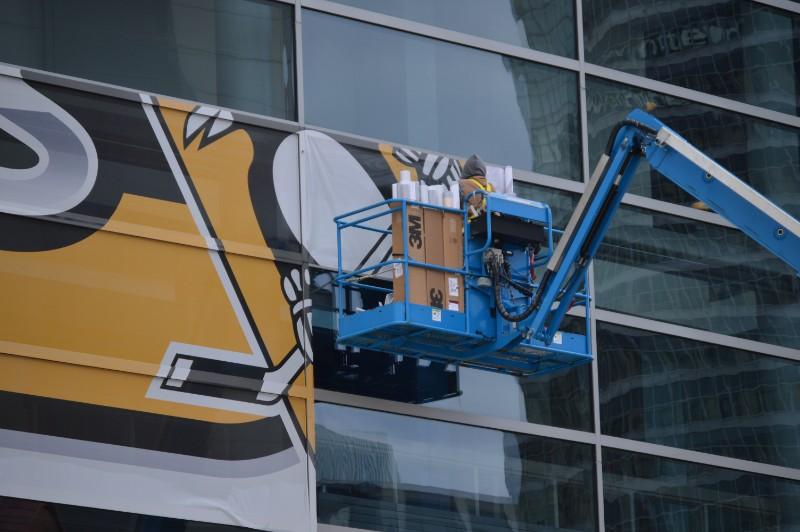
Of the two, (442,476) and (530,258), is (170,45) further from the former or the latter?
(442,476)

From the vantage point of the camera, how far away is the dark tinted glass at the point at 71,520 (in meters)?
14.0

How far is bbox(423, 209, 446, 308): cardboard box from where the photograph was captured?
15.4 metres

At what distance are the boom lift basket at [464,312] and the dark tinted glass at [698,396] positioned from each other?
8.52 feet

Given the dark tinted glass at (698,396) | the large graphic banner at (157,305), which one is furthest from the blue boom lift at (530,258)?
the dark tinted glass at (698,396)

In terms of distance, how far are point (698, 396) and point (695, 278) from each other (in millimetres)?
1557

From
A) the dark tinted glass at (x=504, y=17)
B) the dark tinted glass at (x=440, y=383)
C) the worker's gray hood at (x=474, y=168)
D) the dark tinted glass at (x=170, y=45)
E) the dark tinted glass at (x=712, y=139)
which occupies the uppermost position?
the dark tinted glass at (x=504, y=17)

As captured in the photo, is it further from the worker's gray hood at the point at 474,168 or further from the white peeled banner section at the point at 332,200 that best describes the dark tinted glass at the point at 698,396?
the white peeled banner section at the point at 332,200

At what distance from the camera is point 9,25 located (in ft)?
50.2

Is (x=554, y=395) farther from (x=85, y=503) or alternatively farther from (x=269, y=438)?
(x=85, y=503)

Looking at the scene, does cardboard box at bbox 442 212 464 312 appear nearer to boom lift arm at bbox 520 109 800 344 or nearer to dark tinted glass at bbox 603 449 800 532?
boom lift arm at bbox 520 109 800 344

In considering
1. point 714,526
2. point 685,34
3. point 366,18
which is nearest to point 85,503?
point 366,18

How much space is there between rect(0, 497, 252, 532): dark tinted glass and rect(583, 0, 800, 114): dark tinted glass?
28.1 ft

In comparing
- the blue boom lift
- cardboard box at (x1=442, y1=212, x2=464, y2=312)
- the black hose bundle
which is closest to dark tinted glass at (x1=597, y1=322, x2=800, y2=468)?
the blue boom lift

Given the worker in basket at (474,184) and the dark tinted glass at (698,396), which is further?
the dark tinted glass at (698,396)
